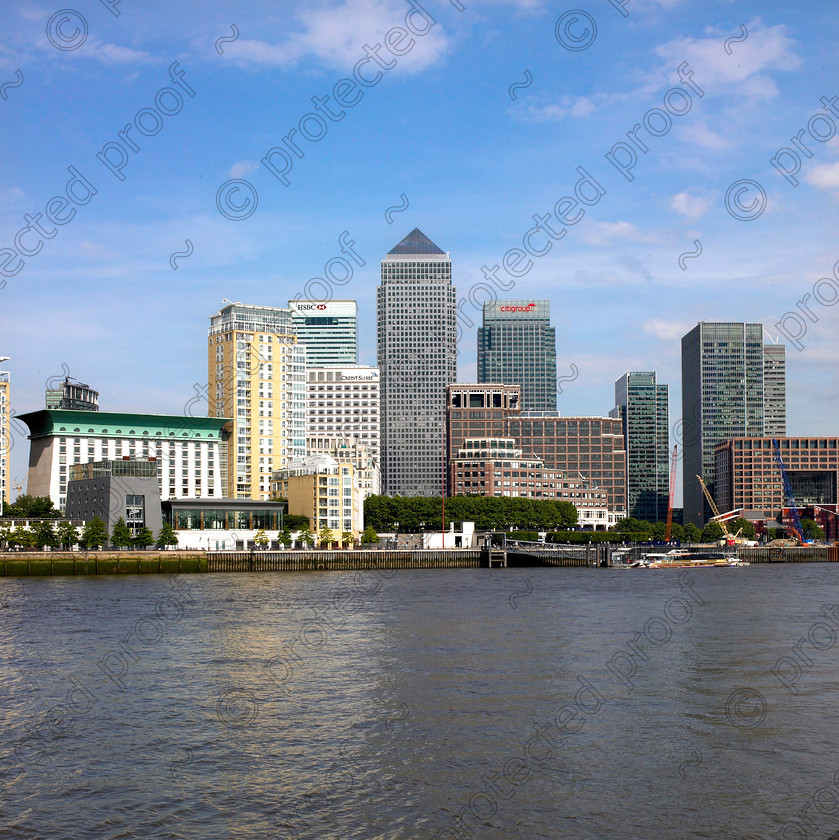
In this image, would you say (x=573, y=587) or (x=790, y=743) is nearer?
(x=790, y=743)

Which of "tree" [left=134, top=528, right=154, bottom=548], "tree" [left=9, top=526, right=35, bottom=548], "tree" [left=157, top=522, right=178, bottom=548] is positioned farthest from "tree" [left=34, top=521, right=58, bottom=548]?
"tree" [left=157, top=522, right=178, bottom=548]

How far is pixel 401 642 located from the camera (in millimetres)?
53781

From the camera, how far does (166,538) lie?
14912cm

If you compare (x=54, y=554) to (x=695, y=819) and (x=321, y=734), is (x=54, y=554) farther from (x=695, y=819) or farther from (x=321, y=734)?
(x=695, y=819)

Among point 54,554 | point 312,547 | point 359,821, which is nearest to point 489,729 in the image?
point 359,821

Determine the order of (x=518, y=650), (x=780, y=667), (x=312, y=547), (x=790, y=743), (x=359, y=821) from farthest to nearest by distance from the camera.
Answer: (x=312, y=547)
(x=518, y=650)
(x=780, y=667)
(x=790, y=743)
(x=359, y=821)

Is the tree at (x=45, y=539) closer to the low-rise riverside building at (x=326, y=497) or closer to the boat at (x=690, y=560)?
the low-rise riverside building at (x=326, y=497)

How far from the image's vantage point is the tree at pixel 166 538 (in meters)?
149

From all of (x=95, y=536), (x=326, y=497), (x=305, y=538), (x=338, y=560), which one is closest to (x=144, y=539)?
(x=95, y=536)

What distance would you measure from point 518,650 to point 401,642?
6688 millimetres

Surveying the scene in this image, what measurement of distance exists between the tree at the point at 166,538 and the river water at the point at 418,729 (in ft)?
276

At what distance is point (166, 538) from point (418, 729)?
12141 centimetres

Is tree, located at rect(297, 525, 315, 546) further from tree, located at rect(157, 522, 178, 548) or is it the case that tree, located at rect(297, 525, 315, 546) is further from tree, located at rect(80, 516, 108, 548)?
tree, located at rect(80, 516, 108, 548)

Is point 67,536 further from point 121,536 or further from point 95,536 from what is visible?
point 121,536
